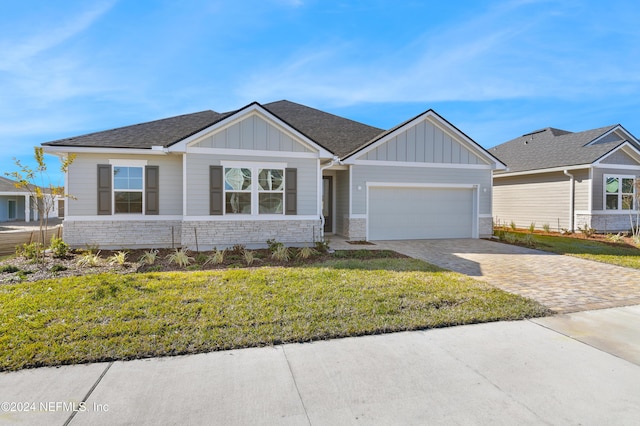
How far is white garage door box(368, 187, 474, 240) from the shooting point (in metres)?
13.2

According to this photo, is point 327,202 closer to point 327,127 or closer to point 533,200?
point 327,127

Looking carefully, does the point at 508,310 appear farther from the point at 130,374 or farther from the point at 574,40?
the point at 574,40

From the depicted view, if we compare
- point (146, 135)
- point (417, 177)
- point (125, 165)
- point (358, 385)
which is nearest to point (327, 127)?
point (417, 177)

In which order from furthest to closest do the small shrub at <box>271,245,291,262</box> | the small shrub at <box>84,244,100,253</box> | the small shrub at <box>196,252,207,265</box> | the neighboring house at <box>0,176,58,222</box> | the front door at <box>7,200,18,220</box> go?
the front door at <box>7,200,18,220</box> → the neighboring house at <box>0,176,58,222</box> → the small shrub at <box>84,244,100,253</box> → the small shrub at <box>271,245,291,262</box> → the small shrub at <box>196,252,207,265</box>

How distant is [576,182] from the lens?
16.4m

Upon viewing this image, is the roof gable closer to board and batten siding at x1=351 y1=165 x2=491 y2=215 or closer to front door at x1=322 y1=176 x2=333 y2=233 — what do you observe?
board and batten siding at x1=351 y1=165 x2=491 y2=215

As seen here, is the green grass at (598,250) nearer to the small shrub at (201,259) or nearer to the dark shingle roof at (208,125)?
the dark shingle roof at (208,125)

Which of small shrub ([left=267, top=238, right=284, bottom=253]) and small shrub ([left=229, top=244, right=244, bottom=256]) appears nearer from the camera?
small shrub ([left=267, top=238, right=284, bottom=253])

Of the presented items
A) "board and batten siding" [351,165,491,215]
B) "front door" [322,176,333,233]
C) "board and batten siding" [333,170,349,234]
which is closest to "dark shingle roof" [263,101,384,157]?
"board and batten siding" [333,170,349,234]

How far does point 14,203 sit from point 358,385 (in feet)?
136

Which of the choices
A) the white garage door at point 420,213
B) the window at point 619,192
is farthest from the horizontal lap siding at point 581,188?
the white garage door at point 420,213

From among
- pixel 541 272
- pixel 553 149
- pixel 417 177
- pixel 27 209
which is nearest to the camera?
pixel 541 272

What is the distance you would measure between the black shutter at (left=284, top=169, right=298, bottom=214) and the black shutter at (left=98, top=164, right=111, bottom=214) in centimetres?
554

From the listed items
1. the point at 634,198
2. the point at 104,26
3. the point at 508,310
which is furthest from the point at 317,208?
the point at 634,198
